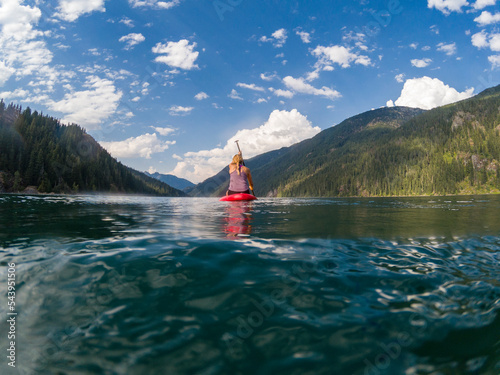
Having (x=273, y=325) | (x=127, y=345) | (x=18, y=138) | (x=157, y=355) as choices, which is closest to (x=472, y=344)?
(x=273, y=325)

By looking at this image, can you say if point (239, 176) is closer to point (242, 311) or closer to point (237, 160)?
point (237, 160)

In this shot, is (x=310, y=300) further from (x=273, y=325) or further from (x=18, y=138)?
(x=18, y=138)

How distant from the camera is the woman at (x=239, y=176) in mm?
22797

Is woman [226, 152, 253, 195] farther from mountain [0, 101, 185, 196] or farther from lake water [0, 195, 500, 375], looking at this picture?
mountain [0, 101, 185, 196]

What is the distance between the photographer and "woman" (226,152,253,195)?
74.8 ft

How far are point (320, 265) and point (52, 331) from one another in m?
4.77

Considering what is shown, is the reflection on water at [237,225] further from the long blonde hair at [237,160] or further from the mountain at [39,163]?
the mountain at [39,163]

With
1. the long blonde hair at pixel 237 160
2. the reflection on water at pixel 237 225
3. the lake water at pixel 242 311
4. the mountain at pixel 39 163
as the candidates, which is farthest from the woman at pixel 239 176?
the mountain at pixel 39 163

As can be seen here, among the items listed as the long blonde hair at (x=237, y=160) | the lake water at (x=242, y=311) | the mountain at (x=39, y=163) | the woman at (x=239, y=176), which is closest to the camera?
the lake water at (x=242, y=311)

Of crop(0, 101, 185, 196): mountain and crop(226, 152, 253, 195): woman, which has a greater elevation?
crop(0, 101, 185, 196): mountain

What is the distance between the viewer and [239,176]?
79.3ft

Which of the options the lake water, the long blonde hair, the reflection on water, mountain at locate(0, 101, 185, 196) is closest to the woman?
the long blonde hair

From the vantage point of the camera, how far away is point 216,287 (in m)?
4.37

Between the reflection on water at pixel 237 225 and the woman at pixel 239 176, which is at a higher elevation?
the woman at pixel 239 176
